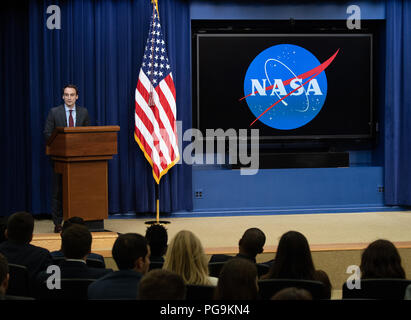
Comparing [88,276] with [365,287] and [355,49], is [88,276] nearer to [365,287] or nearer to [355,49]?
[365,287]

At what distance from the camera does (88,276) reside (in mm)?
3303

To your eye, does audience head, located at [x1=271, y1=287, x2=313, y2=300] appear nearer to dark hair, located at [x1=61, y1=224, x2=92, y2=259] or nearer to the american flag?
dark hair, located at [x1=61, y1=224, x2=92, y2=259]

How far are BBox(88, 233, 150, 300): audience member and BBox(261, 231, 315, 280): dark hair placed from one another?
0.66 meters

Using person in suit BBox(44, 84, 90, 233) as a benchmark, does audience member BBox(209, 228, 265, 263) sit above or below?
below

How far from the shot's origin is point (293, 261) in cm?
327

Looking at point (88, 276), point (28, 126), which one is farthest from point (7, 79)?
point (88, 276)

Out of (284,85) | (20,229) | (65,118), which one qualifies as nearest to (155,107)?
(65,118)

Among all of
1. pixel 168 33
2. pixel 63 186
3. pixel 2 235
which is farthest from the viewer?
pixel 168 33

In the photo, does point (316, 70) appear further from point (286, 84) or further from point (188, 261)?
point (188, 261)

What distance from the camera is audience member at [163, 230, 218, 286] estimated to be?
3076 mm

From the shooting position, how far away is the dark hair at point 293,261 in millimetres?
3260

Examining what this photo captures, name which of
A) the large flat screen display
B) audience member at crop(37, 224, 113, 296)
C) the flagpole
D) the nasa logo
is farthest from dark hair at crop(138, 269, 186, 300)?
the nasa logo

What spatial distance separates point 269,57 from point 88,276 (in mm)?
6256

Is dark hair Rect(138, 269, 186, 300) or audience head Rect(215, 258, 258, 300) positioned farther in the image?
audience head Rect(215, 258, 258, 300)
